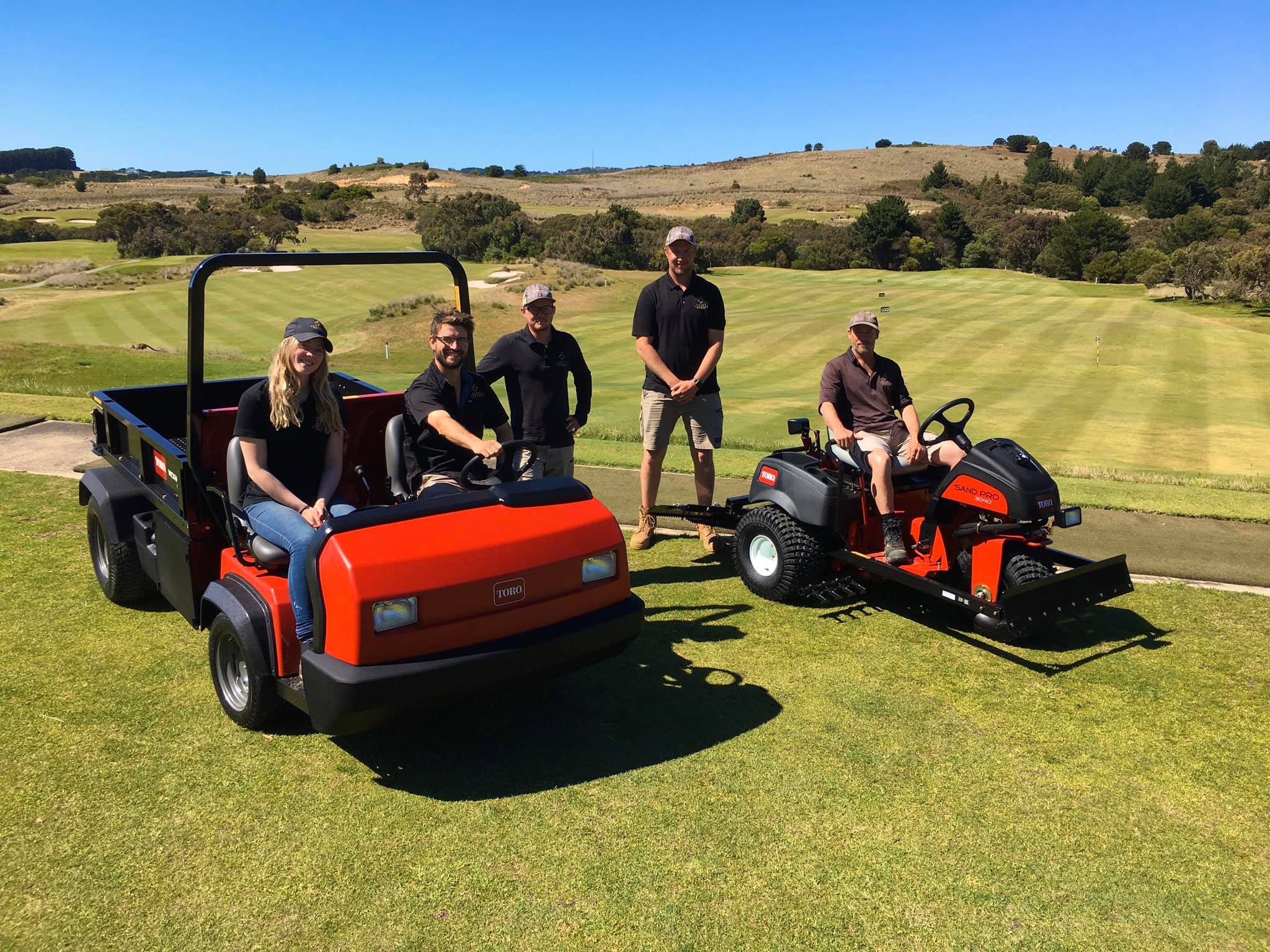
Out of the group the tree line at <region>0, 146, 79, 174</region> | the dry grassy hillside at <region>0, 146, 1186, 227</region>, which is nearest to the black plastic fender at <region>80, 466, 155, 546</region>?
the dry grassy hillside at <region>0, 146, 1186, 227</region>

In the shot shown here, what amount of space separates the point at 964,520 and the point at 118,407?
532cm

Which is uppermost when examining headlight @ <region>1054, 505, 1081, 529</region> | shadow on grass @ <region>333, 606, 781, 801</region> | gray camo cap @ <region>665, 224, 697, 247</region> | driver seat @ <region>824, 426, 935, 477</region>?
gray camo cap @ <region>665, 224, 697, 247</region>

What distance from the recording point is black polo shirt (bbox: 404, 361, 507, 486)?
4.95 m

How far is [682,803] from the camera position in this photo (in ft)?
12.7

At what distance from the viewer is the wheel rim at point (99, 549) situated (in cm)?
594

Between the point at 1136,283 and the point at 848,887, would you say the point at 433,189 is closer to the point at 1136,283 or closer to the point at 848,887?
the point at 1136,283

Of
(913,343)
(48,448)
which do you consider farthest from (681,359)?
(913,343)

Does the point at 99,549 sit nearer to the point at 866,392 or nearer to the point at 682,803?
the point at 682,803

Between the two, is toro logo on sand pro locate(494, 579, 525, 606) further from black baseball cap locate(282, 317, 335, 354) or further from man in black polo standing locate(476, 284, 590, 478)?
man in black polo standing locate(476, 284, 590, 478)

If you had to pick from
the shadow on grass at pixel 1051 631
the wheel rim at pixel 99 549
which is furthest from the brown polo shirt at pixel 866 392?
the wheel rim at pixel 99 549

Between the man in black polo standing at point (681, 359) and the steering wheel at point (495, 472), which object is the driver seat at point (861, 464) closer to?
the man in black polo standing at point (681, 359)

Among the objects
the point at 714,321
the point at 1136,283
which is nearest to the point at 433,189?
the point at 1136,283

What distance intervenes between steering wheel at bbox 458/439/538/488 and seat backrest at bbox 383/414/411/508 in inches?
12.1

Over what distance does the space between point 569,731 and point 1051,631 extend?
3.13 metres
